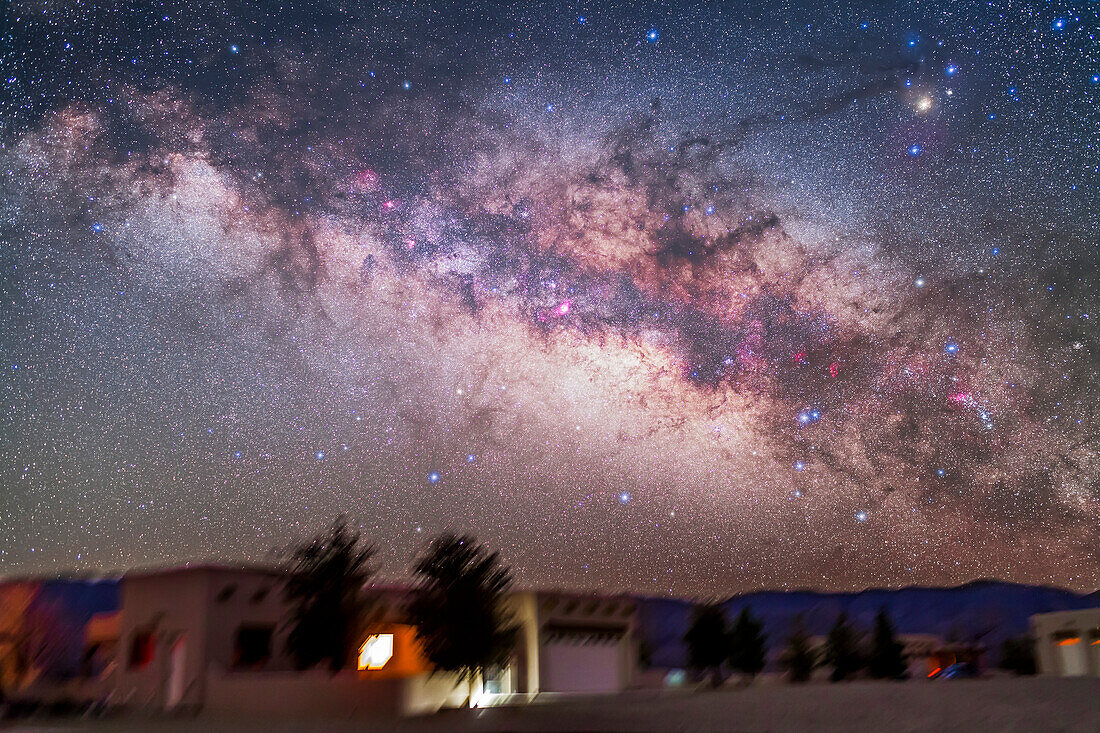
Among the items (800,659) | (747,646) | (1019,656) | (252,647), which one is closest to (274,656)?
(252,647)

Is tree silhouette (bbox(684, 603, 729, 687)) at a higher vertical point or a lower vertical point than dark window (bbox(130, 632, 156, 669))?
higher

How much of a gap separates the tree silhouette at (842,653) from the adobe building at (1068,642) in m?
11.4

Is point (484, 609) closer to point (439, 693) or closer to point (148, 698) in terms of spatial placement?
point (439, 693)

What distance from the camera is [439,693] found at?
915 inches

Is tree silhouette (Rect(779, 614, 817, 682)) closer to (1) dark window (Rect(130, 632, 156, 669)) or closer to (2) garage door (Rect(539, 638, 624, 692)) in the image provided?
(2) garage door (Rect(539, 638, 624, 692))

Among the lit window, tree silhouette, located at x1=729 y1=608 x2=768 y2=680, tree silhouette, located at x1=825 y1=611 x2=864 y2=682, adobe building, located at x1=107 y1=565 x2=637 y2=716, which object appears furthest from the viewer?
tree silhouette, located at x1=825 y1=611 x2=864 y2=682

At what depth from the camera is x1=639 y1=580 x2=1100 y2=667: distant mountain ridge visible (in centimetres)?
13200

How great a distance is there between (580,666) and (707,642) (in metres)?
13.8

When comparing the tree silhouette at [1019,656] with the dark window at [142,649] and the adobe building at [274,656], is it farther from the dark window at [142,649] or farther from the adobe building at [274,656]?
the dark window at [142,649]

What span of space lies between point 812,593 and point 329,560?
139906 millimetres

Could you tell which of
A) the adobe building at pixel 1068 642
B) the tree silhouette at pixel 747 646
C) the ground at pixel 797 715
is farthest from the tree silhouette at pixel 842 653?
the ground at pixel 797 715

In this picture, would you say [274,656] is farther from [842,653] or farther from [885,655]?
[842,653]

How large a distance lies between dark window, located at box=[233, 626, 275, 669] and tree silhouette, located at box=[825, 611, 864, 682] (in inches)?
1241

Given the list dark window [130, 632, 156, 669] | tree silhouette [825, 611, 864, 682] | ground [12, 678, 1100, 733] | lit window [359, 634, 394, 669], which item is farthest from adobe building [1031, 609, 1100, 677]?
dark window [130, 632, 156, 669]
